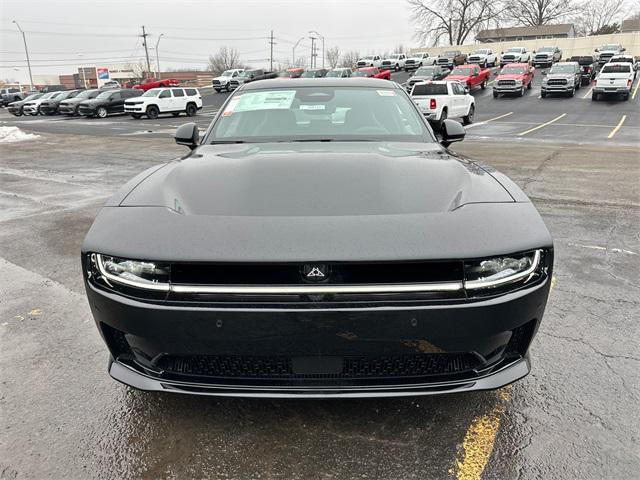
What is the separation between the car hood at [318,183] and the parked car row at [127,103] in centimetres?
2770

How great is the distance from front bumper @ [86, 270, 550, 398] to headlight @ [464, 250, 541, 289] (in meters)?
0.06

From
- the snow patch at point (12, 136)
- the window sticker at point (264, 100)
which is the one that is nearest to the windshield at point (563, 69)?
the snow patch at point (12, 136)

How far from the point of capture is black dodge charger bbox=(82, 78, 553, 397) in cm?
186

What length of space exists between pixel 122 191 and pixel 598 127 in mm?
20384

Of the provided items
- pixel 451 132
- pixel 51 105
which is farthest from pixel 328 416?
pixel 51 105

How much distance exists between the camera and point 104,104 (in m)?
30.5

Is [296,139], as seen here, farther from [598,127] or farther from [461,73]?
[461,73]

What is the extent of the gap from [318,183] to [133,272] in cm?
A: 94

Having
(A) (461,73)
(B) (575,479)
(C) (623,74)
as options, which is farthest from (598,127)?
(B) (575,479)

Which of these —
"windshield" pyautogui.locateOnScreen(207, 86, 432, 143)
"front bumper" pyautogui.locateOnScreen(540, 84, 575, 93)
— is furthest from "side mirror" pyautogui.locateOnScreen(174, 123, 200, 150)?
"front bumper" pyautogui.locateOnScreen(540, 84, 575, 93)

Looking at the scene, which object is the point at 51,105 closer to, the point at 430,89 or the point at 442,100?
the point at 430,89

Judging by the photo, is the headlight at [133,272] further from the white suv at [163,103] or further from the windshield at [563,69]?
the windshield at [563,69]

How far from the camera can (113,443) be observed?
2.21 m

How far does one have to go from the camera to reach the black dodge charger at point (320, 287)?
1858 mm
